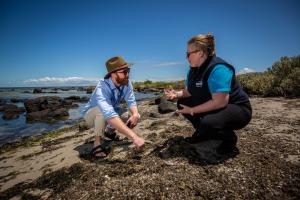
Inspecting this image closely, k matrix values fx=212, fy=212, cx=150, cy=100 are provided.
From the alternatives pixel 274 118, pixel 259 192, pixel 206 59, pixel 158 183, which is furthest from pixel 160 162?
pixel 274 118

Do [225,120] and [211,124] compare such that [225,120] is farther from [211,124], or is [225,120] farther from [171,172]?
[171,172]

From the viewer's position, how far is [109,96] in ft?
14.2

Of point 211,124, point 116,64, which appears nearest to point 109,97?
point 116,64

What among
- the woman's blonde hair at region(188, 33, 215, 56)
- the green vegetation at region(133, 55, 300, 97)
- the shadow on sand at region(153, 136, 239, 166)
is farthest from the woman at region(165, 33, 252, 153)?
the green vegetation at region(133, 55, 300, 97)

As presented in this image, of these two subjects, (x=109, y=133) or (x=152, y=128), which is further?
(x=152, y=128)

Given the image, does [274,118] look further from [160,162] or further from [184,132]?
[160,162]

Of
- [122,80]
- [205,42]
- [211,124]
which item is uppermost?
[205,42]

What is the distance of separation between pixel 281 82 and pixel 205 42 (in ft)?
34.5

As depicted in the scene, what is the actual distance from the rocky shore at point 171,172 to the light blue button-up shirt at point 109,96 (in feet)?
3.26

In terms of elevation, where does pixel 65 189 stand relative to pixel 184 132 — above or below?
below

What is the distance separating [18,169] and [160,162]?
Result: 11.4 feet

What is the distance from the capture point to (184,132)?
535 centimetres

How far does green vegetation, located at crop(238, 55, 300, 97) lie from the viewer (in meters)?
10.4

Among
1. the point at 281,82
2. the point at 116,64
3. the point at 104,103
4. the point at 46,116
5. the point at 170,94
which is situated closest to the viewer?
the point at 104,103
